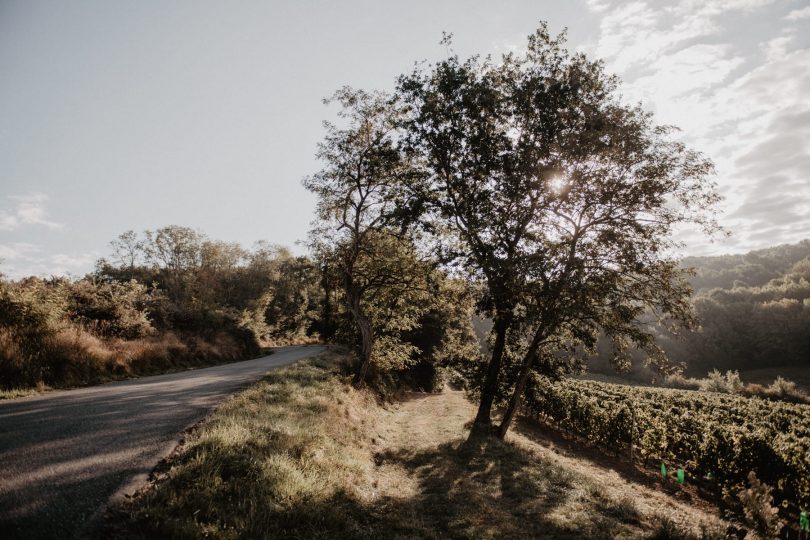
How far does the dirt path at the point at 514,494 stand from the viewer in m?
7.20

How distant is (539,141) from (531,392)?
599 inches

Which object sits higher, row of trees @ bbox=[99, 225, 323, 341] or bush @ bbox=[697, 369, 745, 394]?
row of trees @ bbox=[99, 225, 323, 341]

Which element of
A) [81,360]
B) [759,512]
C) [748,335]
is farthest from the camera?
[748,335]

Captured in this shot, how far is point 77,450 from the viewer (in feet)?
17.2

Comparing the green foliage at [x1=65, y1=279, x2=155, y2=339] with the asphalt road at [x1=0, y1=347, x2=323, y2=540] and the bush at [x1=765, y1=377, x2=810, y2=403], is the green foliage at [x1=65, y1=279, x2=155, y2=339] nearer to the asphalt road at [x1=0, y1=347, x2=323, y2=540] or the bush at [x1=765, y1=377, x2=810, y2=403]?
the asphalt road at [x1=0, y1=347, x2=323, y2=540]

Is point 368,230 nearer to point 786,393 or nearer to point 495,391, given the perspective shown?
point 495,391

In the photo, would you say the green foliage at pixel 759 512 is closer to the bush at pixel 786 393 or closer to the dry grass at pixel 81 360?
the dry grass at pixel 81 360

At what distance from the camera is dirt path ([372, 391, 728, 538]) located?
7.20 meters

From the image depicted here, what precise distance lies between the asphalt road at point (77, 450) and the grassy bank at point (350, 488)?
16.4 inches

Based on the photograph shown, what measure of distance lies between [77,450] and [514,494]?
8742mm

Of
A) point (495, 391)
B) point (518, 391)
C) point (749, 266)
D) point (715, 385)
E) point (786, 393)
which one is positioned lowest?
point (715, 385)

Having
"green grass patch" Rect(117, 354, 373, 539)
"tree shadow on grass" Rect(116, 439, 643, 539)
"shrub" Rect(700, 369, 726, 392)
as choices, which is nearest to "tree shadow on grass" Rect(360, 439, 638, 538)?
"tree shadow on grass" Rect(116, 439, 643, 539)

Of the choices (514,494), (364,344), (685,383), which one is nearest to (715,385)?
(685,383)

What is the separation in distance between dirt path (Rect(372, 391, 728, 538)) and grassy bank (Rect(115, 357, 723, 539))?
4 cm
